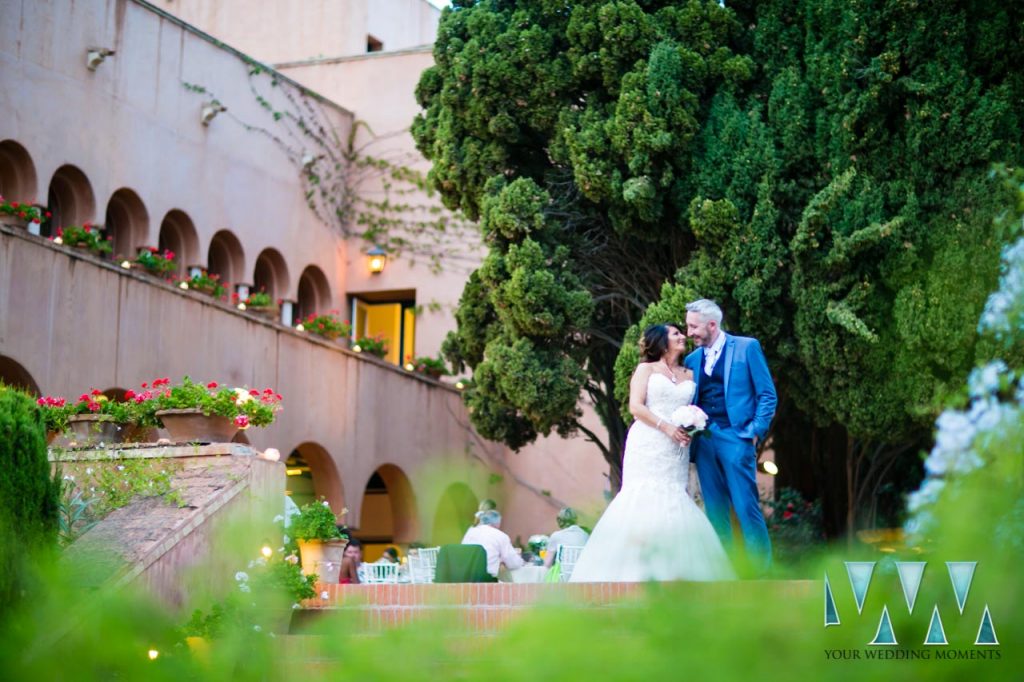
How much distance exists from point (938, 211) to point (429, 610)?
12814mm

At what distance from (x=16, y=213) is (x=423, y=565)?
637 centimetres

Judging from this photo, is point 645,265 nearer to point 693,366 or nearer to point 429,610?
point 693,366

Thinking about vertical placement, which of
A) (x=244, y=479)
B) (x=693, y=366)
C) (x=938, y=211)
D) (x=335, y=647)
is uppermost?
(x=938, y=211)

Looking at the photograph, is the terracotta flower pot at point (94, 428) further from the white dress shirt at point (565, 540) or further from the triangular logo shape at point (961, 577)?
the triangular logo shape at point (961, 577)

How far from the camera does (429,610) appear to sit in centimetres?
232

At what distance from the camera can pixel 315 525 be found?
8.91 meters

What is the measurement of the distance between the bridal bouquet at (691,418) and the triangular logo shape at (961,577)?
19.1 feet

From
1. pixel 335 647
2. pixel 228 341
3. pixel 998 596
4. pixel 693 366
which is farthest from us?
pixel 228 341

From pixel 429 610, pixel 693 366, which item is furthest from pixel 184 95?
pixel 429 610

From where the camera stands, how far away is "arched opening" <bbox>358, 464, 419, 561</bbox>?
21297 millimetres

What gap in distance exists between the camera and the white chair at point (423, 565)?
41.3 feet

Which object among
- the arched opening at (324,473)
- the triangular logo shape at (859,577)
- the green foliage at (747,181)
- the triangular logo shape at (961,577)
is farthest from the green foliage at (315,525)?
the arched opening at (324,473)

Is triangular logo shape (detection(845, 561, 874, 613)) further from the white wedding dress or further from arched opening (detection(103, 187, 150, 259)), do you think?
arched opening (detection(103, 187, 150, 259))

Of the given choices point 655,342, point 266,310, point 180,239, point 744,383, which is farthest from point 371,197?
point 744,383
